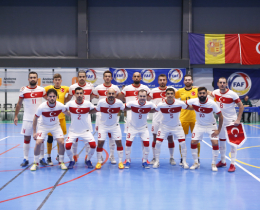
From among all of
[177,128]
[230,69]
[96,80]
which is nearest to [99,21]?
[96,80]

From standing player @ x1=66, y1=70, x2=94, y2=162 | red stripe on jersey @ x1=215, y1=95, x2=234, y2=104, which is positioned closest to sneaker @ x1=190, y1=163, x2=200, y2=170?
red stripe on jersey @ x1=215, y1=95, x2=234, y2=104

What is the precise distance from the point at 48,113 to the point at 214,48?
13.0 meters

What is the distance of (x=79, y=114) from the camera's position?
19.9ft

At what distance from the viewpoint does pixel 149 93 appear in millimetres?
6973

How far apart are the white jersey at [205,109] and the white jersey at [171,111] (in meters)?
0.22

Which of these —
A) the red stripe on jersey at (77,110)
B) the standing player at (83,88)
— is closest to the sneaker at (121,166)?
the standing player at (83,88)

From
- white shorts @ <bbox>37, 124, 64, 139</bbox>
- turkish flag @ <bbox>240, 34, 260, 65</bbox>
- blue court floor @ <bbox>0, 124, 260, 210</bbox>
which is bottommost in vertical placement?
blue court floor @ <bbox>0, 124, 260, 210</bbox>

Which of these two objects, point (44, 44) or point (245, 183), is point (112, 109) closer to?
point (245, 183)

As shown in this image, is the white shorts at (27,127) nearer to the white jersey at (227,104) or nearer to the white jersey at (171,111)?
the white jersey at (171,111)

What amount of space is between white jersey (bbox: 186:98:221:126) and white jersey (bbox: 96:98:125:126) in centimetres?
159

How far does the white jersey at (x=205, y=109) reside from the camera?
5.90 meters

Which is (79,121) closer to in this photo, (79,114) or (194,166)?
(79,114)

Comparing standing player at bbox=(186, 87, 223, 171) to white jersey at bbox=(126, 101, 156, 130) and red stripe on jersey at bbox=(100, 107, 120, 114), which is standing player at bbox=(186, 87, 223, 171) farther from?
red stripe on jersey at bbox=(100, 107, 120, 114)

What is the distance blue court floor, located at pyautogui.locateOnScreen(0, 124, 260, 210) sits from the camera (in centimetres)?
413
